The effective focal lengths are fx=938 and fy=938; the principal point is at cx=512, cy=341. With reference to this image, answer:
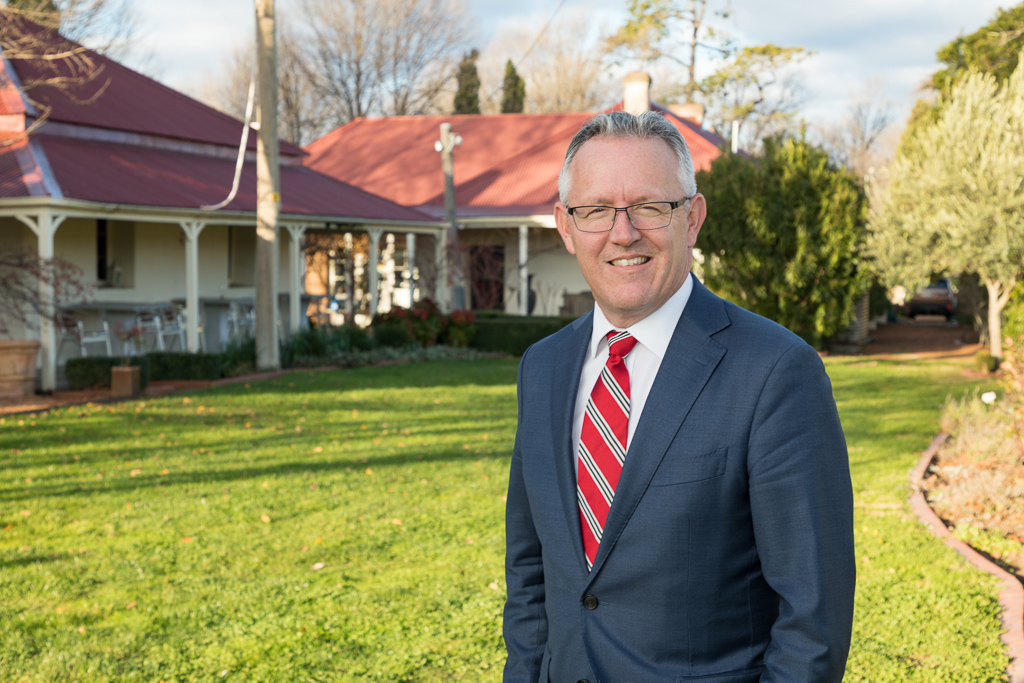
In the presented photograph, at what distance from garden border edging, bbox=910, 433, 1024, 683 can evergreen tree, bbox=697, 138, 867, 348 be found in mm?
11958

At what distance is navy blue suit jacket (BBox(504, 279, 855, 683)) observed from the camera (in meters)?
1.78

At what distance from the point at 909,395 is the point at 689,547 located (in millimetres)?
13700

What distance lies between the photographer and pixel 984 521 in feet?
22.8

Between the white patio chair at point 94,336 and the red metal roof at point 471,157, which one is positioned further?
the red metal roof at point 471,157

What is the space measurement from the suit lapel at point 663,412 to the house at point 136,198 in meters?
12.3

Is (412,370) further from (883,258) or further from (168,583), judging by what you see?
(168,583)

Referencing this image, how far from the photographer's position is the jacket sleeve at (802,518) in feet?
5.81

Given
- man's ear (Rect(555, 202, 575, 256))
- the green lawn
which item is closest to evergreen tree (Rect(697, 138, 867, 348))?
the green lawn

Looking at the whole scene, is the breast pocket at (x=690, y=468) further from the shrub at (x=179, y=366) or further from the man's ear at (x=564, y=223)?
the shrub at (x=179, y=366)

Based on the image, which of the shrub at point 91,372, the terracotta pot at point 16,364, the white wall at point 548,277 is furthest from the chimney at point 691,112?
the terracotta pot at point 16,364

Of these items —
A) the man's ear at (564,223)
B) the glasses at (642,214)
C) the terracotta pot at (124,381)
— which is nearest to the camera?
the glasses at (642,214)

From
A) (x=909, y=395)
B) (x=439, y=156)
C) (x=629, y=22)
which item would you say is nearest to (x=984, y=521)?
(x=909, y=395)

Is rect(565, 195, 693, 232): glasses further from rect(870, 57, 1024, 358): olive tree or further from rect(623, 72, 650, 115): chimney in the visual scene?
rect(623, 72, 650, 115): chimney

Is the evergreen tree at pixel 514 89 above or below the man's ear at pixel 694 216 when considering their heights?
above
